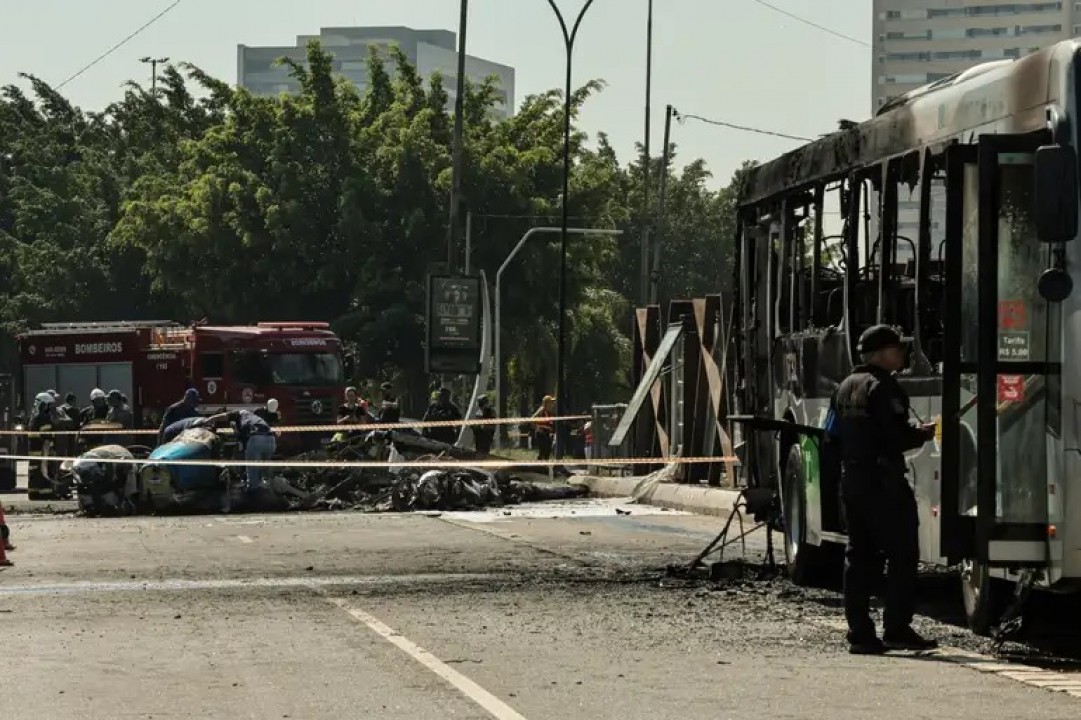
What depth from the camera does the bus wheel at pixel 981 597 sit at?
12.9 metres

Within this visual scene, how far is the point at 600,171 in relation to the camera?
68.8 meters

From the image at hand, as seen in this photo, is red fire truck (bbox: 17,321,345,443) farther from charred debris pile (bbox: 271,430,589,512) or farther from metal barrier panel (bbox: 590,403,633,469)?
charred debris pile (bbox: 271,430,589,512)

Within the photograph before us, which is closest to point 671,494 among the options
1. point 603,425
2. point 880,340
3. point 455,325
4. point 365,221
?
point 603,425

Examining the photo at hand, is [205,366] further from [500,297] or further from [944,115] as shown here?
[944,115]

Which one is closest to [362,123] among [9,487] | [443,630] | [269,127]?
[269,127]

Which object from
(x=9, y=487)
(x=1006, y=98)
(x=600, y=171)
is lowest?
(x=9, y=487)

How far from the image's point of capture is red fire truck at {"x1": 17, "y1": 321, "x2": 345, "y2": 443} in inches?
1837

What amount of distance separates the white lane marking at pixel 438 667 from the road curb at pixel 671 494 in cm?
1227

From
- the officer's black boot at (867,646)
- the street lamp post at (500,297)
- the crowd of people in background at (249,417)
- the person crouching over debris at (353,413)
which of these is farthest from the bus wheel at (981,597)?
the street lamp post at (500,297)

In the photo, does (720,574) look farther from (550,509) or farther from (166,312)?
(166,312)

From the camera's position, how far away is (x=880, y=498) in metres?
12.4

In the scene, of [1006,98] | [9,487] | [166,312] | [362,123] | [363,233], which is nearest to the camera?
[1006,98]

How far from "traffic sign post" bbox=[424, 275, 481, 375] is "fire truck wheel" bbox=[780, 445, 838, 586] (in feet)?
102

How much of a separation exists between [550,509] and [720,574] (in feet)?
42.0
